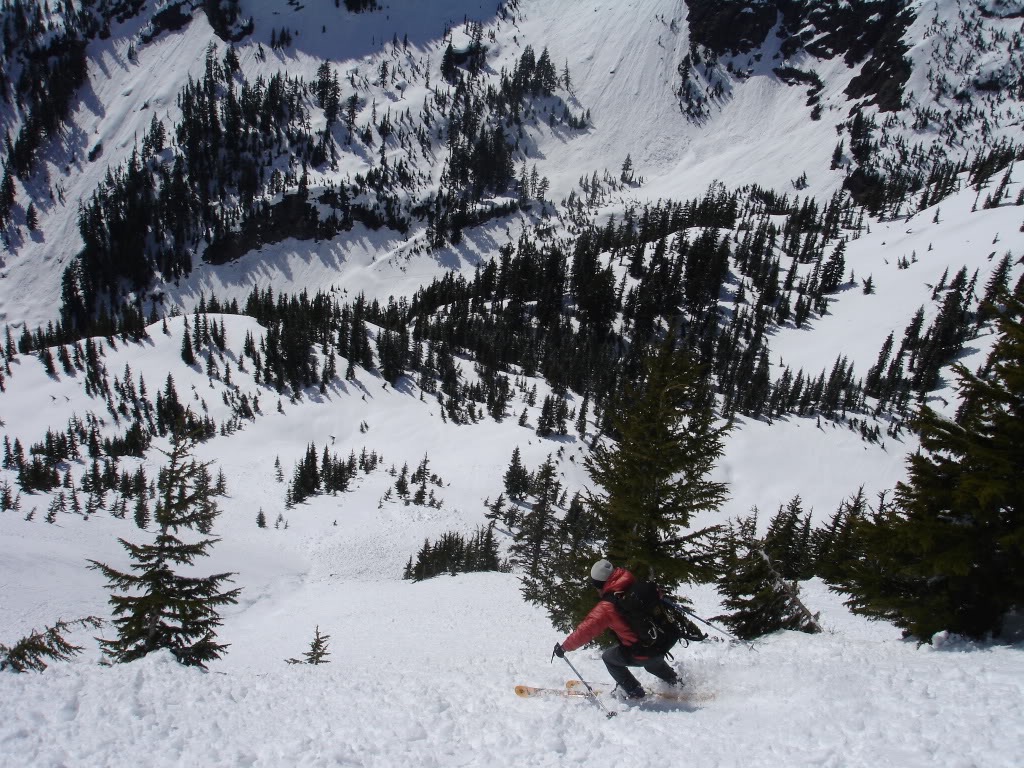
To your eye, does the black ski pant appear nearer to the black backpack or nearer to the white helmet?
the black backpack

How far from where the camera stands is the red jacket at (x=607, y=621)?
759cm

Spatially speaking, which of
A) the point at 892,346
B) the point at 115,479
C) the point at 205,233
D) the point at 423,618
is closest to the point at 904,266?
the point at 892,346

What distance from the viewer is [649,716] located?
7.35 metres

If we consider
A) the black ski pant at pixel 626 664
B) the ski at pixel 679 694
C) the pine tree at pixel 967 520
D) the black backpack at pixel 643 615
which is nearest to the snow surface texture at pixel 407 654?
the ski at pixel 679 694

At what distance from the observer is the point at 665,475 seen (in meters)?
12.0

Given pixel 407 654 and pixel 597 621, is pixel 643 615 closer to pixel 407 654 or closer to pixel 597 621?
pixel 597 621

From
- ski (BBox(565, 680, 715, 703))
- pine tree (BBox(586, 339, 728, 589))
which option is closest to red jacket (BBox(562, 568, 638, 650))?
ski (BBox(565, 680, 715, 703))

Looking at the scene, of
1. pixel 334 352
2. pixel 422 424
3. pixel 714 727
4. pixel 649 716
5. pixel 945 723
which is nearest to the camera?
pixel 945 723

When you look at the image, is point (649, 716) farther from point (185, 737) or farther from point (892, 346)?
point (892, 346)

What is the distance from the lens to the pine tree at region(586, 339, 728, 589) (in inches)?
468

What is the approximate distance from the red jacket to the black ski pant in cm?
28

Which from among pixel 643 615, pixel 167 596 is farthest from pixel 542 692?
pixel 167 596

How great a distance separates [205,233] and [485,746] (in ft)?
725

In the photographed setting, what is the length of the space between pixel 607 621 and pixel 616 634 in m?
0.41
